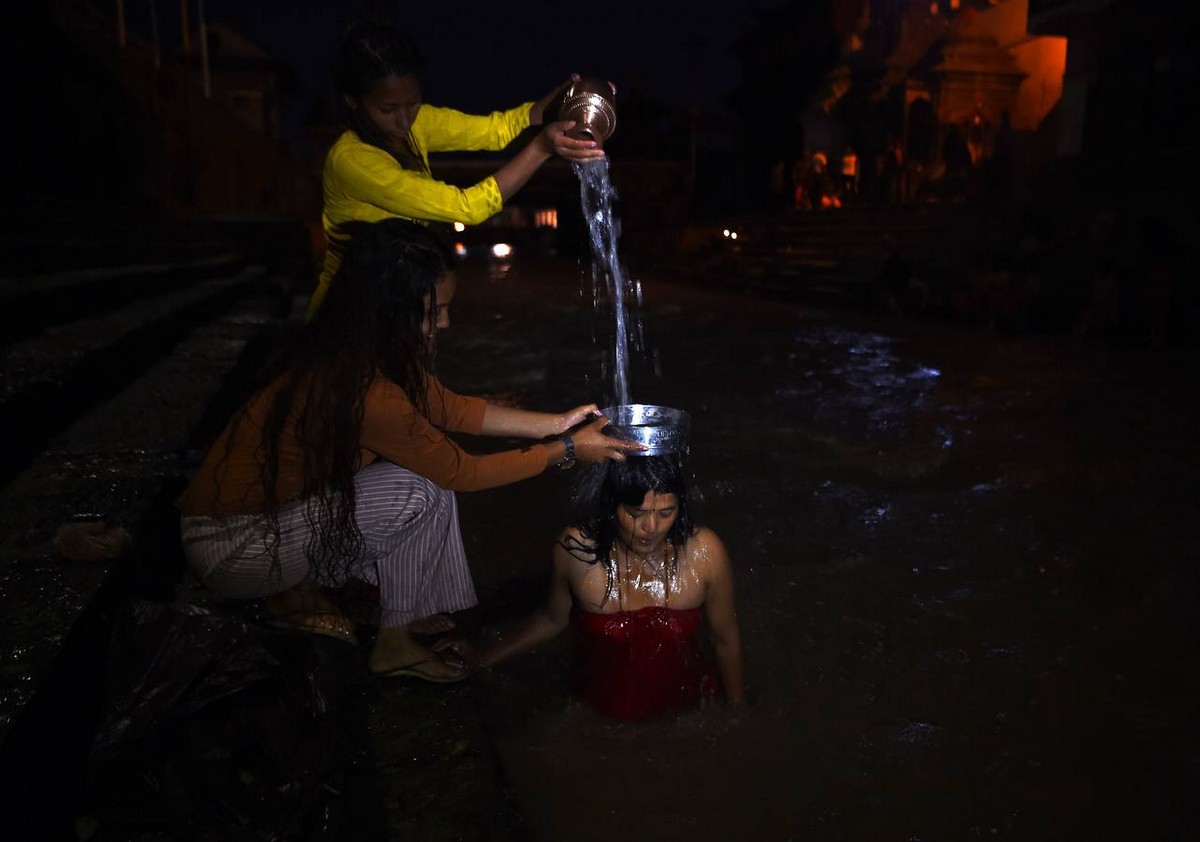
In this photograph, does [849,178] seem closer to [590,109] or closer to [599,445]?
[590,109]

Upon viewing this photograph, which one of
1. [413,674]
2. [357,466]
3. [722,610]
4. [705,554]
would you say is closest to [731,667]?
[722,610]

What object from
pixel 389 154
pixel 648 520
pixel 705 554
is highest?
pixel 389 154

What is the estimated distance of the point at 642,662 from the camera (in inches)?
125

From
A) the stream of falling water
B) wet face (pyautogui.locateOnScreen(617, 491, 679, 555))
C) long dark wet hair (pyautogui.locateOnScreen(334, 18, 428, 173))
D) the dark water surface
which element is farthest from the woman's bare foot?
the stream of falling water

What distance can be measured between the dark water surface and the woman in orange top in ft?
2.73

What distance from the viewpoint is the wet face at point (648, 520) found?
2.94 metres

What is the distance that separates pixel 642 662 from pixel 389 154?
2144 millimetres

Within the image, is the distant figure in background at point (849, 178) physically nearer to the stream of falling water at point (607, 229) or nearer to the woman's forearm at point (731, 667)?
the stream of falling water at point (607, 229)

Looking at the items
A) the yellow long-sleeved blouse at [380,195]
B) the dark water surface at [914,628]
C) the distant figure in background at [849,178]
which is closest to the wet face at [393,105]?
the yellow long-sleeved blouse at [380,195]

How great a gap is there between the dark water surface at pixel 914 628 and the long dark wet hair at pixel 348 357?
1296 millimetres

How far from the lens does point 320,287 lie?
10.8 ft

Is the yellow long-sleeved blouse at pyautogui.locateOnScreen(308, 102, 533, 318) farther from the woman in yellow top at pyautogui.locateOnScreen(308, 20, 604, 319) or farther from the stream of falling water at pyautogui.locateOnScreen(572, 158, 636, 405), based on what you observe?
the stream of falling water at pyautogui.locateOnScreen(572, 158, 636, 405)

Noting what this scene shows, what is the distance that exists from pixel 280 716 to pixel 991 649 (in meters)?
3.11

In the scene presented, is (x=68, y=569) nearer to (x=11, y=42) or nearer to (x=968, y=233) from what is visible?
(x=11, y=42)
